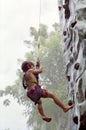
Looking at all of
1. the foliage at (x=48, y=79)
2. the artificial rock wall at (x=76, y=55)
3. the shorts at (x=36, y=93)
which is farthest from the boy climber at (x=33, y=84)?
the foliage at (x=48, y=79)

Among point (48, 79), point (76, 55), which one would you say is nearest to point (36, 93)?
point (76, 55)

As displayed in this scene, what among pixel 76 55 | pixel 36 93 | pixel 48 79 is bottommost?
pixel 48 79

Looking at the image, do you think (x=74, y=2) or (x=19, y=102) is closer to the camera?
(x=74, y=2)

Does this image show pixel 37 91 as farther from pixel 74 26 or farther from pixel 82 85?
pixel 74 26

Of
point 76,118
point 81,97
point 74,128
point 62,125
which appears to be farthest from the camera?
point 62,125

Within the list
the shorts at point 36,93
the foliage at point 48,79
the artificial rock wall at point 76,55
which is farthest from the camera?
the foliage at point 48,79

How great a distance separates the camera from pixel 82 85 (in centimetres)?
496

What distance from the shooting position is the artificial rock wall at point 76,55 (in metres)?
4.92

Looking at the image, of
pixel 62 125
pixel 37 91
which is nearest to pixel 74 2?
pixel 37 91

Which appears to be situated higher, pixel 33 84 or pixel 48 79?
pixel 33 84

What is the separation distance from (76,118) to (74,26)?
5.05 ft

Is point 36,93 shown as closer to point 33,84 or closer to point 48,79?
point 33,84

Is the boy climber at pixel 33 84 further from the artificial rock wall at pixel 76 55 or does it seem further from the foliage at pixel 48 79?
the foliage at pixel 48 79

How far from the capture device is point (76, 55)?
5609mm
